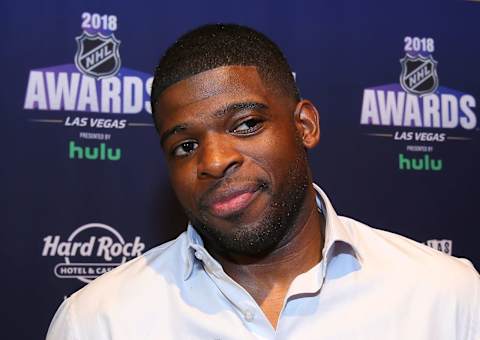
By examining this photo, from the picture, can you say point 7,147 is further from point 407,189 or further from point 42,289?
point 407,189

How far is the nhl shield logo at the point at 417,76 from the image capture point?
2152 millimetres

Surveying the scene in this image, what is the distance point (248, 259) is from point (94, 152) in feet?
2.59

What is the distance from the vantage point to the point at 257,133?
A: 44.8 inches

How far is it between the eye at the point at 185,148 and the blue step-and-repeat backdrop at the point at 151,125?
2.40 feet

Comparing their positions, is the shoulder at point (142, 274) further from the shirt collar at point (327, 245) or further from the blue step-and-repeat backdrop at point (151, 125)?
the blue step-and-repeat backdrop at point (151, 125)

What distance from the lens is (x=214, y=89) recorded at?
1.13 meters

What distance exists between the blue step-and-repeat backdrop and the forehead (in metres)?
0.75

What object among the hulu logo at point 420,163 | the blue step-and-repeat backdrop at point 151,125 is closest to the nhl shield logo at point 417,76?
the blue step-and-repeat backdrop at point 151,125

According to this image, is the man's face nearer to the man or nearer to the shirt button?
the man

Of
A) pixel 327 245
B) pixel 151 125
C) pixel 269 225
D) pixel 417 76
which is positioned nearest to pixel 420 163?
pixel 417 76

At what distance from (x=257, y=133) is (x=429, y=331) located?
0.46 meters

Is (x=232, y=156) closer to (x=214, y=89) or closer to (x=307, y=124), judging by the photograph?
(x=214, y=89)

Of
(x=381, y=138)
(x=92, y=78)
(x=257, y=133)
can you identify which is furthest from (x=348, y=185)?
(x=257, y=133)

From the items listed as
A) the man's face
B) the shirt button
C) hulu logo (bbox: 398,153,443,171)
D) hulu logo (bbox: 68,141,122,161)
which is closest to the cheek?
the man's face
